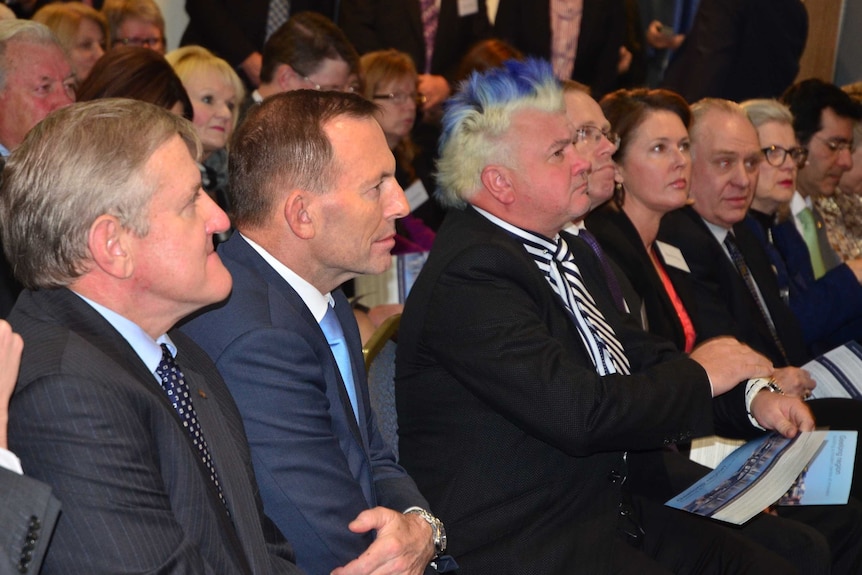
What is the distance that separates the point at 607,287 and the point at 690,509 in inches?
31.7

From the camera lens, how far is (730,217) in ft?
13.3

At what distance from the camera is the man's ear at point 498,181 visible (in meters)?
2.73

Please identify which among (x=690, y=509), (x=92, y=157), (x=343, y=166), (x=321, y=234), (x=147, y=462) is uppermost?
(x=92, y=157)

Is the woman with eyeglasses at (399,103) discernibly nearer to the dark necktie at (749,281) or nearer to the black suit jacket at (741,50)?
the dark necktie at (749,281)

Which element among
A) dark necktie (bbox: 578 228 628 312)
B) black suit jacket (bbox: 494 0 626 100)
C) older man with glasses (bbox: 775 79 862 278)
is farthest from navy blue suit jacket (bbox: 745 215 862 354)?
black suit jacket (bbox: 494 0 626 100)

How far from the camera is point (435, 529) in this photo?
6.97ft

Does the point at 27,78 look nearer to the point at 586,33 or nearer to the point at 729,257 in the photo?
the point at 729,257

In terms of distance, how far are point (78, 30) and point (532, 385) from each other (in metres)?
3.67

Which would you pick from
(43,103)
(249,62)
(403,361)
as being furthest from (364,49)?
(403,361)

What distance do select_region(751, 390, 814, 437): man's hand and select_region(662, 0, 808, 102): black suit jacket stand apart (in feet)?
13.3

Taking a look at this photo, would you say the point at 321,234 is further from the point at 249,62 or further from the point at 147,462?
the point at 249,62

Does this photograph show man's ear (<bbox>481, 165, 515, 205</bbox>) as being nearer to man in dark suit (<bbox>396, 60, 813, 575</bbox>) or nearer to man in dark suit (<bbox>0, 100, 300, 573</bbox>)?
man in dark suit (<bbox>396, 60, 813, 575</bbox>)

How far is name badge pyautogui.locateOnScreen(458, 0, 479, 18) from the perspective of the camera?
6508 millimetres

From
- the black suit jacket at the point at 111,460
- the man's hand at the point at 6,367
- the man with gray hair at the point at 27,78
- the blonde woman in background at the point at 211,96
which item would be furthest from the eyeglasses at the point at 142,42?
the man's hand at the point at 6,367
